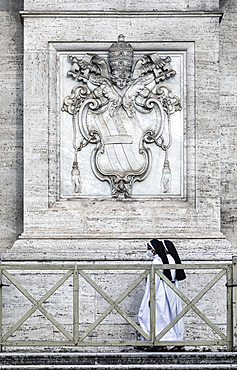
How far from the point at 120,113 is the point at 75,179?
3.76 feet

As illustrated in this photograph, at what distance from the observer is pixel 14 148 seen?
33.9ft

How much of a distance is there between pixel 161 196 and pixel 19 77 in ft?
9.47

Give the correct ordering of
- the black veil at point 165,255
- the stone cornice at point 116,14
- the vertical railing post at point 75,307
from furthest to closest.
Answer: the stone cornice at point 116,14
the black veil at point 165,255
the vertical railing post at point 75,307

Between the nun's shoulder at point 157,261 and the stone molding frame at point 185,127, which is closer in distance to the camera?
the nun's shoulder at point 157,261

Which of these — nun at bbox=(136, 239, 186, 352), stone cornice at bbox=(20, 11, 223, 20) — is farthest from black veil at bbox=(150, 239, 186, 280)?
stone cornice at bbox=(20, 11, 223, 20)

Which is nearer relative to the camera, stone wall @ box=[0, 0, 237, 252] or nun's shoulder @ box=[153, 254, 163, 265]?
nun's shoulder @ box=[153, 254, 163, 265]

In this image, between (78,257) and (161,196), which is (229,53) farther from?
(78,257)

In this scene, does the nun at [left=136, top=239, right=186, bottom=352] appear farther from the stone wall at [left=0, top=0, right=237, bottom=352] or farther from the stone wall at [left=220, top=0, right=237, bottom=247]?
the stone wall at [left=220, top=0, right=237, bottom=247]

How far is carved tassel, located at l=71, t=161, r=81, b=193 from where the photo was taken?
31.4 feet

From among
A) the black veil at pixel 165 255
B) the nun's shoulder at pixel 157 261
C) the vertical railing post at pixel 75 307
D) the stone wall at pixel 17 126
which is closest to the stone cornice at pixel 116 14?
the stone wall at pixel 17 126

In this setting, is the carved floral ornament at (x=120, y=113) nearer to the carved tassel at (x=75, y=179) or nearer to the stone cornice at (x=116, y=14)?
the carved tassel at (x=75, y=179)

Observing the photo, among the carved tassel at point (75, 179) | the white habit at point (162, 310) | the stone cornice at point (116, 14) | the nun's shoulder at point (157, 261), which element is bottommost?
the white habit at point (162, 310)

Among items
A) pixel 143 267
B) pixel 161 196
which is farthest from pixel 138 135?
pixel 143 267

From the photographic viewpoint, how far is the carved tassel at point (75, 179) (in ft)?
31.4
